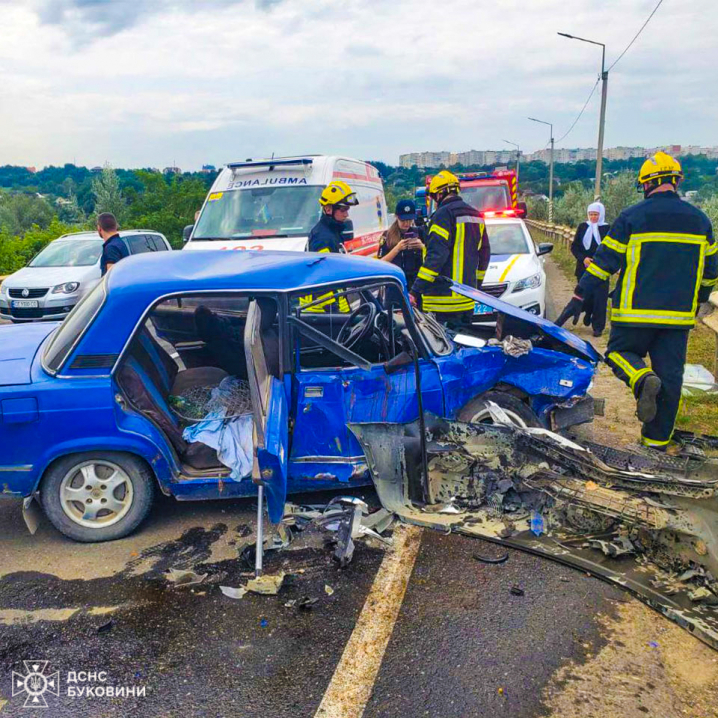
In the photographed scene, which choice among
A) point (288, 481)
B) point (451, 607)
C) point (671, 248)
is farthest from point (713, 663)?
point (671, 248)

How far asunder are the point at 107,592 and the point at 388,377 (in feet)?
6.52

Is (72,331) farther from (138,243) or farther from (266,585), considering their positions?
(138,243)

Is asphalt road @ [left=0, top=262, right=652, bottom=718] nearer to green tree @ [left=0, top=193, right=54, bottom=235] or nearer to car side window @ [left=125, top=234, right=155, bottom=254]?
car side window @ [left=125, top=234, right=155, bottom=254]

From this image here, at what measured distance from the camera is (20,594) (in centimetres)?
343

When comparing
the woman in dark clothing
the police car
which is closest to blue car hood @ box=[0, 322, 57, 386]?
the woman in dark clothing

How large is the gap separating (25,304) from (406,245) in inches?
312

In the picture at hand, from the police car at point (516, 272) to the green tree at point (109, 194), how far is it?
26.9 m

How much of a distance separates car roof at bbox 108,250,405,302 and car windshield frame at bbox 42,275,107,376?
0.45ft

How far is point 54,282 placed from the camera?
38.6 feet

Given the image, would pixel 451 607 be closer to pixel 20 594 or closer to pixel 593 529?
pixel 593 529

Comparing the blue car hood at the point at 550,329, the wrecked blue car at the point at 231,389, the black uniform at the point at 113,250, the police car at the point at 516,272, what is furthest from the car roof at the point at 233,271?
the police car at the point at 516,272

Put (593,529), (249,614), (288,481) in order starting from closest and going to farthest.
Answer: (249,614), (593,529), (288,481)

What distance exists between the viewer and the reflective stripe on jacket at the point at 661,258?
15.4 ft

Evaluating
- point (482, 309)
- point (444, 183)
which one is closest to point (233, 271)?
point (482, 309)
